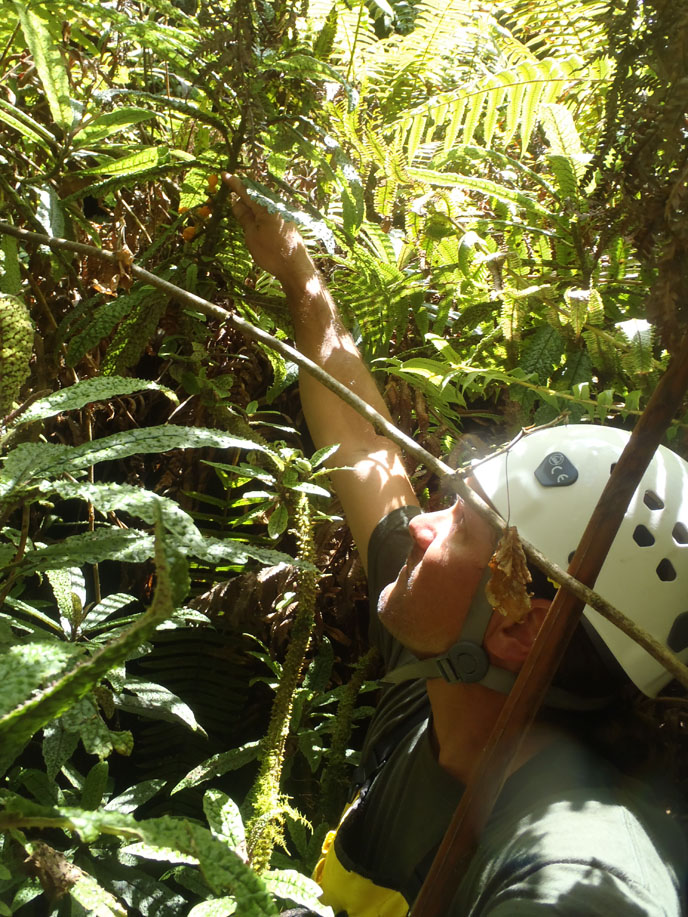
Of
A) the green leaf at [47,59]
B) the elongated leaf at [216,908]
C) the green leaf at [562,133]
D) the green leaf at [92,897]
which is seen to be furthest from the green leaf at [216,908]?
the green leaf at [562,133]

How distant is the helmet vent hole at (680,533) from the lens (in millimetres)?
1538

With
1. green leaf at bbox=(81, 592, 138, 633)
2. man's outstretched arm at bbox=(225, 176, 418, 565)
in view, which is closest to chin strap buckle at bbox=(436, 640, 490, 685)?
man's outstretched arm at bbox=(225, 176, 418, 565)

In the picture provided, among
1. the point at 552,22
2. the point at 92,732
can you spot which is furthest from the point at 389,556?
the point at 552,22

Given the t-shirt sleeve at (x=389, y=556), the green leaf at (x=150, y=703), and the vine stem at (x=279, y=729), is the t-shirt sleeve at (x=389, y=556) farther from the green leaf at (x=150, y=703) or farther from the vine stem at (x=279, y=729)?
the green leaf at (x=150, y=703)

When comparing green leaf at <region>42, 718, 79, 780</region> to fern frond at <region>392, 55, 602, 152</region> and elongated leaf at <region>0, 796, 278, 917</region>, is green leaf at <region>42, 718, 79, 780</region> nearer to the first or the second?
elongated leaf at <region>0, 796, 278, 917</region>

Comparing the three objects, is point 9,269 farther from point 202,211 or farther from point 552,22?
point 552,22

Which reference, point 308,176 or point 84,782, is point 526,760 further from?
point 308,176

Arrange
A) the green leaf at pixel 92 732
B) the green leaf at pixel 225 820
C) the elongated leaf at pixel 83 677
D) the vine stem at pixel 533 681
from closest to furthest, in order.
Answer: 1. the elongated leaf at pixel 83 677
2. the vine stem at pixel 533 681
3. the green leaf at pixel 92 732
4. the green leaf at pixel 225 820

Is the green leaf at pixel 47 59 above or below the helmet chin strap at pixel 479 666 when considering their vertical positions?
above

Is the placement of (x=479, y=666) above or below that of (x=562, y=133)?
below

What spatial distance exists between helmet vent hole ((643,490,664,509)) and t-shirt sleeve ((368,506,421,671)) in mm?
630

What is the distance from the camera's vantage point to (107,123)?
182cm

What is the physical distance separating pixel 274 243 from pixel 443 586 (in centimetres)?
106

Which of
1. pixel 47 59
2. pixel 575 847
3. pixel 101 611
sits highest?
pixel 47 59
